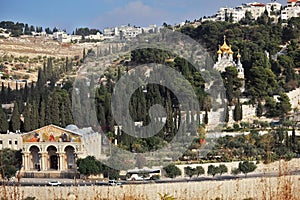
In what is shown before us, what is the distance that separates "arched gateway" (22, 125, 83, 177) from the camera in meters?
21.1

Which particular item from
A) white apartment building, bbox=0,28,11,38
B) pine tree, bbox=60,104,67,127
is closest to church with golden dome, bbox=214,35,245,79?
pine tree, bbox=60,104,67,127

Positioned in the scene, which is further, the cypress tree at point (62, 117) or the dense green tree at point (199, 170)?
the cypress tree at point (62, 117)

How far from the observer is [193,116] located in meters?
23.6

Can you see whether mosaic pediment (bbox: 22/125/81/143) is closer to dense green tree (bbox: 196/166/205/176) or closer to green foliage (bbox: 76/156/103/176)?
green foliage (bbox: 76/156/103/176)

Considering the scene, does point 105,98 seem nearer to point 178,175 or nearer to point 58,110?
point 58,110

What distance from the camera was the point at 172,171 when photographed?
1908 centimetres

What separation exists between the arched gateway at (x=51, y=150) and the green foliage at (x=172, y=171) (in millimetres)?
3387

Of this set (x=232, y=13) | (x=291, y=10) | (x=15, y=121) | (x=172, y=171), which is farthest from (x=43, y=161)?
(x=232, y=13)

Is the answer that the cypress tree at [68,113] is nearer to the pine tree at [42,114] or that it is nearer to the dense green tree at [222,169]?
the pine tree at [42,114]

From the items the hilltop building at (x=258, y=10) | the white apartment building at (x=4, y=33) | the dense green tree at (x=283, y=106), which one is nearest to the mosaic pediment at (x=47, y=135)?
the dense green tree at (x=283, y=106)

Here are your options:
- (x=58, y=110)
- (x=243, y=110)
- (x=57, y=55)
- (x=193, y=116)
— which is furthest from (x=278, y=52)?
(x=57, y=55)

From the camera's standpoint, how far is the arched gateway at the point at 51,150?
69.1 ft

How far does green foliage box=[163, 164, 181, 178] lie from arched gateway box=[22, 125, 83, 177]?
339 cm

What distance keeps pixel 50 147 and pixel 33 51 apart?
37.9 meters
